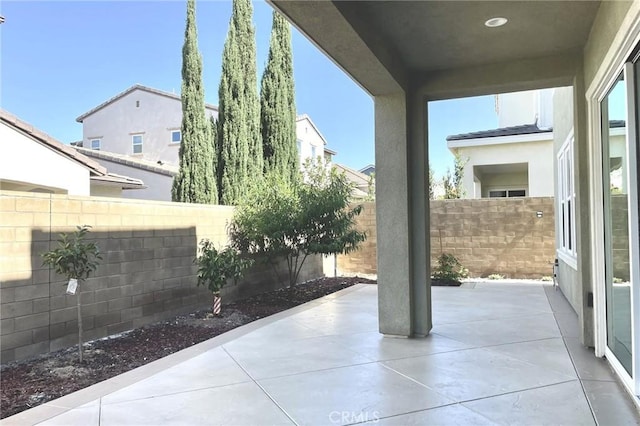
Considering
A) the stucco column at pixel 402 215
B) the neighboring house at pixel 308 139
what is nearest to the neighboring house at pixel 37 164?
the stucco column at pixel 402 215

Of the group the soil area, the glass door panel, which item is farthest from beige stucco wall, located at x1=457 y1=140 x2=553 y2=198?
the glass door panel

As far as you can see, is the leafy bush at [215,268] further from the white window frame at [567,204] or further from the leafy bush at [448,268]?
the leafy bush at [448,268]

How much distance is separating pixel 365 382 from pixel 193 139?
1136 centimetres

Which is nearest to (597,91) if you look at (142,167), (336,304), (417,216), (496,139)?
(417,216)

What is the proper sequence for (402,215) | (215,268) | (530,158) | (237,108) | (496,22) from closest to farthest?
(496,22)
(402,215)
(215,268)
(530,158)
(237,108)

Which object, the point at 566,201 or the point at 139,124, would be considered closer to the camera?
the point at 566,201

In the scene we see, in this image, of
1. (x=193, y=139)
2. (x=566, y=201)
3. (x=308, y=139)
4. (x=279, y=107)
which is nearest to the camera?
(x=566, y=201)

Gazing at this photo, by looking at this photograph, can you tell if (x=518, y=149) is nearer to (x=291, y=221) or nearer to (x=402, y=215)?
(x=291, y=221)

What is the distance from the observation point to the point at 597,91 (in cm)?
416

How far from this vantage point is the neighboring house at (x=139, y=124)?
20.4 m

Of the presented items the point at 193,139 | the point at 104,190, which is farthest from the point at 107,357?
the point at 193,139

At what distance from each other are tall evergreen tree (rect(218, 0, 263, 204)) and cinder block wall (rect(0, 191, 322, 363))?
553cm

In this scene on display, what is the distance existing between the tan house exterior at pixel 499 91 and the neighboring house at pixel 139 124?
1528 cm

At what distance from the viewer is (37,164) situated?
909 cm
